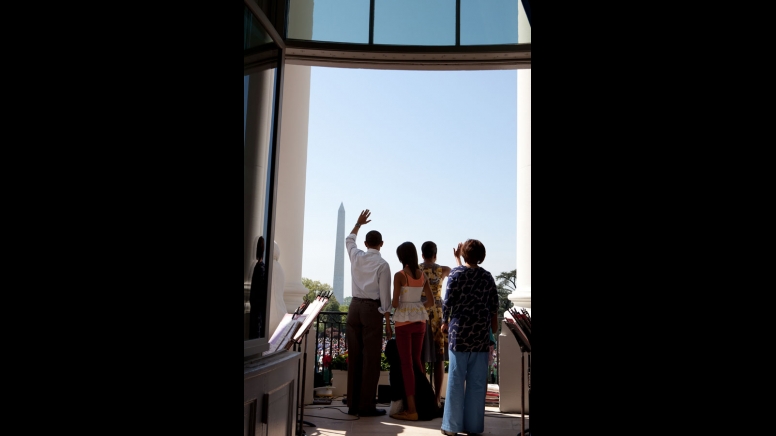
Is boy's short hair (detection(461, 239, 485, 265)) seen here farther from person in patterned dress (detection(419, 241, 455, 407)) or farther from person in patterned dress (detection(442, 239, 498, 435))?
person in patterned dress (detection(419, 241, 455, 407))

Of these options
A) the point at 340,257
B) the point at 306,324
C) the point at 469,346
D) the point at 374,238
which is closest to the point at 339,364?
the point at 374,238

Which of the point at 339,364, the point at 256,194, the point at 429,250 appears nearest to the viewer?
the point at 256,194

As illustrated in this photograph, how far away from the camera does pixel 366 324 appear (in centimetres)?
666

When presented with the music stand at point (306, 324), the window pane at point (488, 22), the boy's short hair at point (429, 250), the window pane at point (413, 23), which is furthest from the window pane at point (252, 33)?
the boy's short hair at point (429, 250)

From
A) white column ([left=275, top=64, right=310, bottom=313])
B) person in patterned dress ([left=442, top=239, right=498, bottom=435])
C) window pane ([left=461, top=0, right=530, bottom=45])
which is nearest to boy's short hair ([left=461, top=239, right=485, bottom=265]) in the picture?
person in patterned dress ([left=442, top=239, right=498, bottom=435])

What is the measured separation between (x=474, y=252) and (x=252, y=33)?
3116 millimetres

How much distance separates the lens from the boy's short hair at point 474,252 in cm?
583

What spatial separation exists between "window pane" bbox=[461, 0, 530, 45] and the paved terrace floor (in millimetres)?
3378

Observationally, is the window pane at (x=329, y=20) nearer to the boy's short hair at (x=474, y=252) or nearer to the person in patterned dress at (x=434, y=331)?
the boy's short hair at (x=474, y=252)

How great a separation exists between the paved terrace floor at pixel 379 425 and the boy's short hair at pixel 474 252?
1569 millimetres

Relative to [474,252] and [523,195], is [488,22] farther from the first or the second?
[523,195]
